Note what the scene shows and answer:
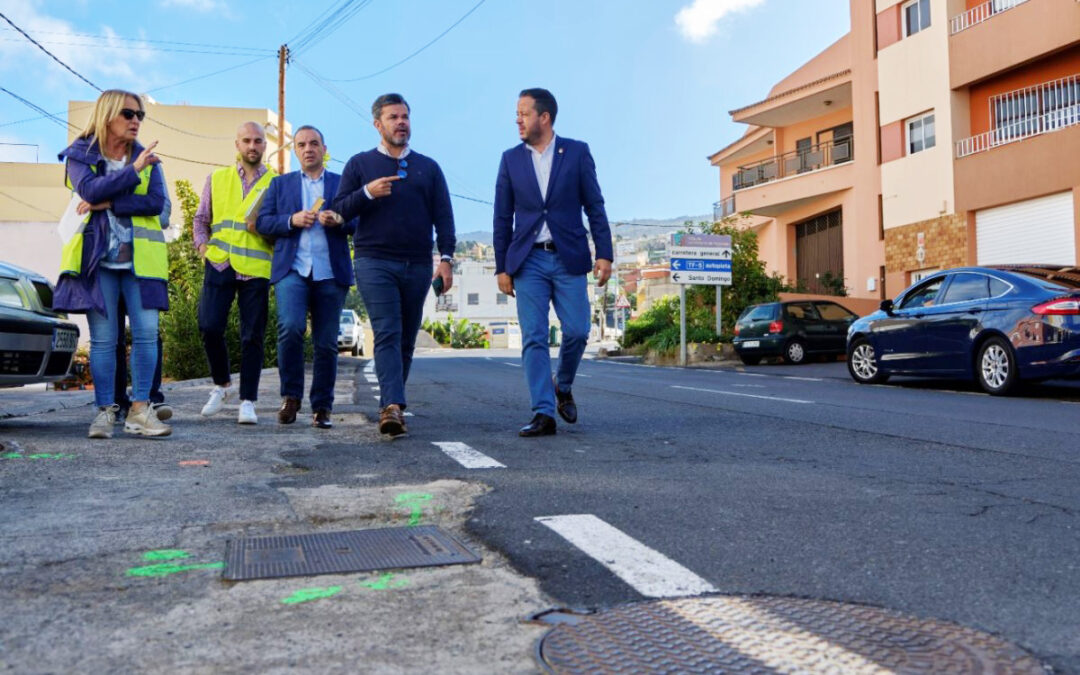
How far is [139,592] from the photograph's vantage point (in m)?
2.35

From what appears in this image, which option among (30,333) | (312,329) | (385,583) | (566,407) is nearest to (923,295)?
(566,407)

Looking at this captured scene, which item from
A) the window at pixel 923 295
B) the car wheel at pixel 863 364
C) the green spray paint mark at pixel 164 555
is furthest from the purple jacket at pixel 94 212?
the car wheel at pixel 863 364

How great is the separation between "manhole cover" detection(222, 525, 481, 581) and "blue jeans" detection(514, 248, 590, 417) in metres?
2.81

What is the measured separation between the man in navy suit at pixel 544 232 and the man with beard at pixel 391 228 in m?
0.46

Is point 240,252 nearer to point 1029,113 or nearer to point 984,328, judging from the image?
point 984,328

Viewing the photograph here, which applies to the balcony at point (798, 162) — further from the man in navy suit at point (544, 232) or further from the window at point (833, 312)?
the man in navy suit at point (544, 232)

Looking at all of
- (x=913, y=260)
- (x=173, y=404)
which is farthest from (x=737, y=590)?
(x=913, y=260)

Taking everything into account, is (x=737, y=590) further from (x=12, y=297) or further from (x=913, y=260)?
(x=913, y=260)

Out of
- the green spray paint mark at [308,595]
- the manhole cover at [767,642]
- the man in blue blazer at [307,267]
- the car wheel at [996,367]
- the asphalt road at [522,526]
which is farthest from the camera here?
the car wheel at [996,367]

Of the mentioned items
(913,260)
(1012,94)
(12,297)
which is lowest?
(12,297)

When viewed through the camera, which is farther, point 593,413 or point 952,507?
point 593,413

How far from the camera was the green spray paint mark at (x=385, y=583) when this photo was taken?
238cm

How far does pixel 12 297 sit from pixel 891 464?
16.6 feet

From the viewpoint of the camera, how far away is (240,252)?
6.27 m
